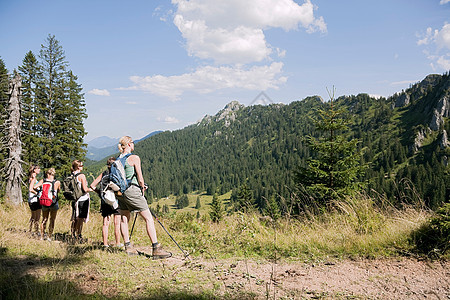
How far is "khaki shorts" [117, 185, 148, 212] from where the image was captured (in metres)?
4.57

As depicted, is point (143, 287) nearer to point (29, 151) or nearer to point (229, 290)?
→ point (229, 290)

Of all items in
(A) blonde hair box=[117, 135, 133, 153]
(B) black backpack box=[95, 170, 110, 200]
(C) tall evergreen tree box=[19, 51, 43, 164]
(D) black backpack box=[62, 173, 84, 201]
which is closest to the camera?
(A) blonde hair box=[117, 135, 133, 153]

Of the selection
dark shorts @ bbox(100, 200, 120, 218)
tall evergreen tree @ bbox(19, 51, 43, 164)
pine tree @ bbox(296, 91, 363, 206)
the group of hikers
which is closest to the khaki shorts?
the group of hikers

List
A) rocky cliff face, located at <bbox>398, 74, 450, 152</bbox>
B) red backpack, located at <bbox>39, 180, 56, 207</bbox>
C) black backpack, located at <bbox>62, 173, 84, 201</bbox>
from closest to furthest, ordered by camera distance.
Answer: black backpack, located at <bbox>62, 173, 84, 201</bbox>, red backpack, located at <bbox>39, 180, 56, 207</bbox>, rocky cliff face, located at <bbox>398, 74, 450, 152</bbox>

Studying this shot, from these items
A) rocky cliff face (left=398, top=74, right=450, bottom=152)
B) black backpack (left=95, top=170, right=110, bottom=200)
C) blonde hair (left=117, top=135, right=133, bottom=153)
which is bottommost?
black backpack (left=95, top=170, right=110, bottom=200)

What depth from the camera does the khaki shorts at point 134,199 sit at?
15.0 ft

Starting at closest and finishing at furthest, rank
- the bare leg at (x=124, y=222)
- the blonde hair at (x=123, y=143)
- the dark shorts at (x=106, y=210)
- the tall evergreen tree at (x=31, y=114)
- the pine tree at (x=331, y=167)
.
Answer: the blonde hair at (x=123, y=143), the bare leg at (x=124, y=222), the dark shorts at (x=106, y=210), the pine tree at (x=331, y=167), the tall evergreen tree at (x=31, y=114)

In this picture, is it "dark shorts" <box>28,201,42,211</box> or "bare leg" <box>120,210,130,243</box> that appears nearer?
"bare leg" <box>120,210,130,243</box>

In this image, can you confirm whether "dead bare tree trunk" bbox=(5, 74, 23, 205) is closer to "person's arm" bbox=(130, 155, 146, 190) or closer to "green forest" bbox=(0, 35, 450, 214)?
"green forest" bbox=(0, 35, 450, 214)

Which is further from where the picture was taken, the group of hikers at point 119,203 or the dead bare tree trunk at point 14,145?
the dead bare tree trunk at point 14,145

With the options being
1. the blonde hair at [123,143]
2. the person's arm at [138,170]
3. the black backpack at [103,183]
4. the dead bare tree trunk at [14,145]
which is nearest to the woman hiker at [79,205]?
the black backpack at [103,183]

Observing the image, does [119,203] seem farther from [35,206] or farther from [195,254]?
[35,206]

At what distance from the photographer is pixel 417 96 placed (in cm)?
18550

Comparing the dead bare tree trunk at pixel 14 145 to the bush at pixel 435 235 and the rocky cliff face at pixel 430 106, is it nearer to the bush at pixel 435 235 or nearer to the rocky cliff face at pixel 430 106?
the bush at pixel 435 235
